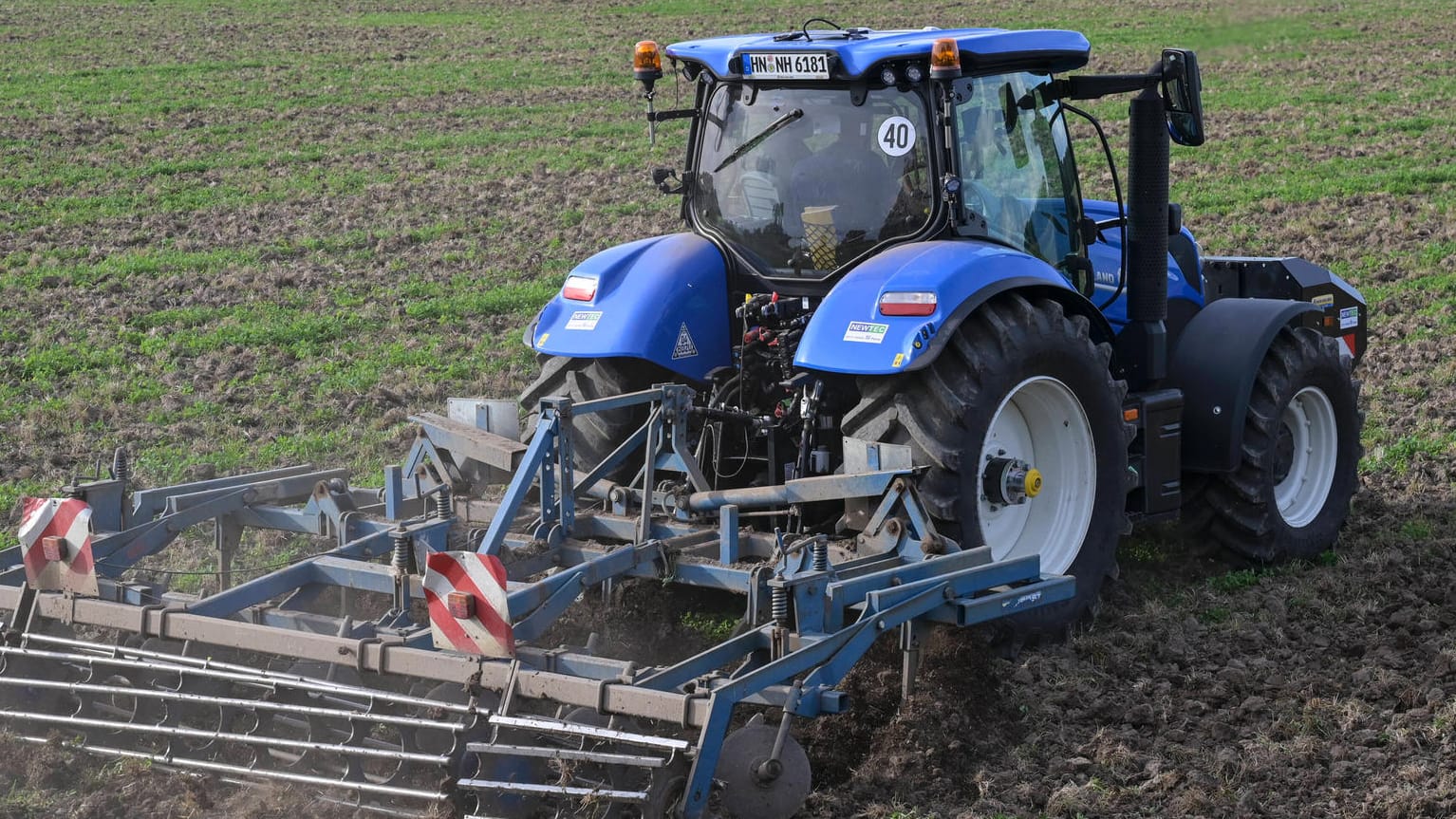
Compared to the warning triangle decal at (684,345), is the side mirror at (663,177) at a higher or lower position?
higher

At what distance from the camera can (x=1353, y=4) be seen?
26.2m

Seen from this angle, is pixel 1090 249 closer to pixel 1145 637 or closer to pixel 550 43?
pixel 1145 637

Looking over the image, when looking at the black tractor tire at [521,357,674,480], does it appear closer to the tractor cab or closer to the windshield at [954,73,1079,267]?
the tractor cab

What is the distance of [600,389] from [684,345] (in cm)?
36

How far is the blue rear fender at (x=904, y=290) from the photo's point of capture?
5.38 meters

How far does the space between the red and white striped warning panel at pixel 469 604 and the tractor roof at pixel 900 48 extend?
2.27 meters

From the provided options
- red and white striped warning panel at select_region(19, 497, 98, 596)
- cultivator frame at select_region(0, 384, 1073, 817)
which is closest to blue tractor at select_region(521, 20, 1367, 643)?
cultivator frame at select_region(0, 384, 1073, 817)

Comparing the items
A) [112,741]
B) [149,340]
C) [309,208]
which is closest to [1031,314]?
[112,741]

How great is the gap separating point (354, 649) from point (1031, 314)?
101 inches

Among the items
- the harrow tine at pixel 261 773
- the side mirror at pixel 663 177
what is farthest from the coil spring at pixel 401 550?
the side mirror at pixel 663 177

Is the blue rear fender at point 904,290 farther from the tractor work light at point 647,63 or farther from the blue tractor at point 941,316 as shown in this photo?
the tractor work light at point 647,63

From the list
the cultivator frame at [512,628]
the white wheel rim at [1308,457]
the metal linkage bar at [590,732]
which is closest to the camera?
the metal linkage bar at [590,732]

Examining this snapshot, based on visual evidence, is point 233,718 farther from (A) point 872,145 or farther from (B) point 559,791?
(A) point 872,145

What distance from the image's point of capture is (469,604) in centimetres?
477
